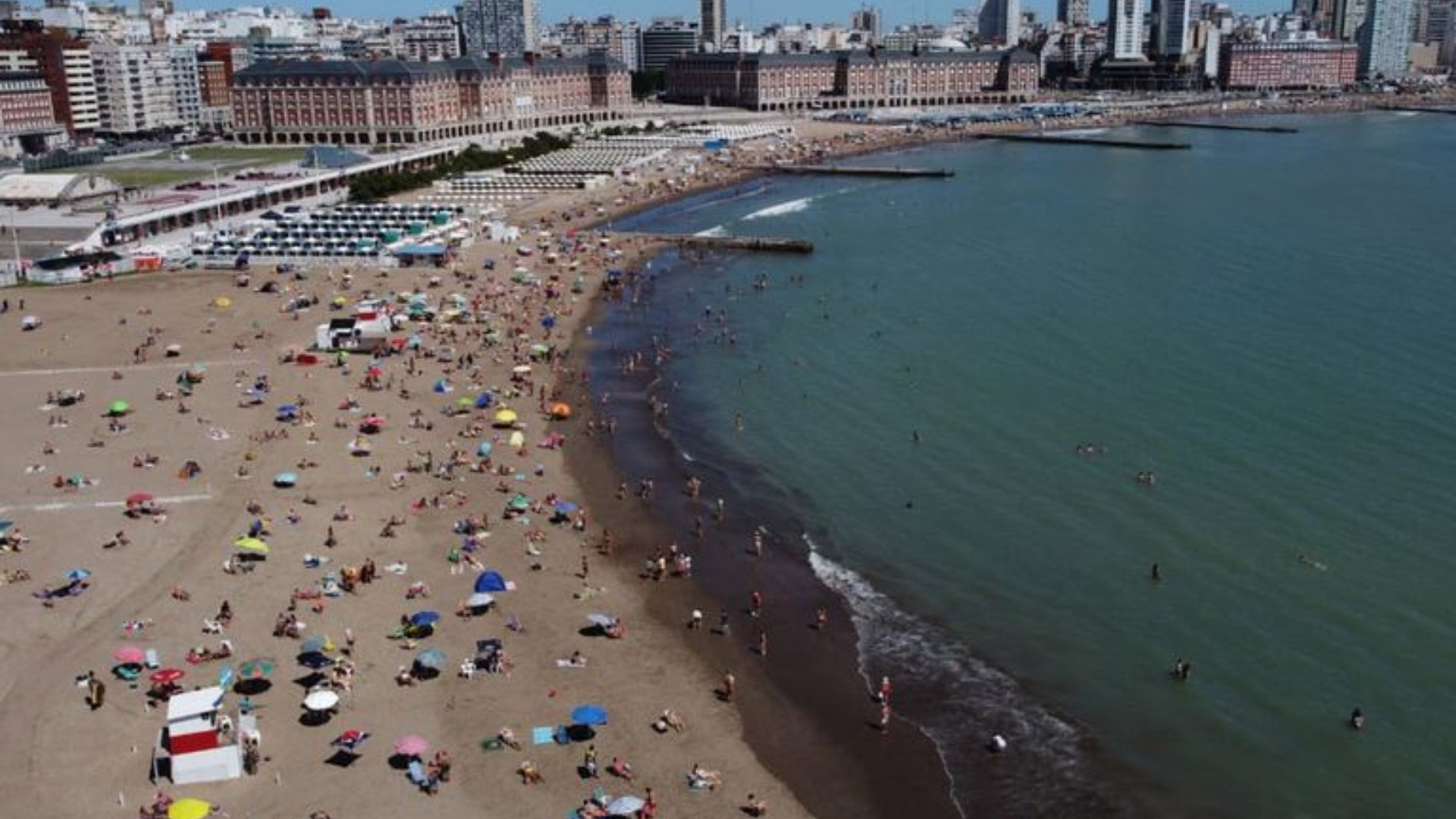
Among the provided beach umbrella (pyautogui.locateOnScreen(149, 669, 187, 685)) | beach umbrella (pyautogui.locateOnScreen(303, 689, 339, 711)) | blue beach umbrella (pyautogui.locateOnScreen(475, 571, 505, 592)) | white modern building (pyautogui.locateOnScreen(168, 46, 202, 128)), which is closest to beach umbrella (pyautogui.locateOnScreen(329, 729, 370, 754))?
beach umbrella (pyautogui.locateOnScreen(303, 689, 339, 711))

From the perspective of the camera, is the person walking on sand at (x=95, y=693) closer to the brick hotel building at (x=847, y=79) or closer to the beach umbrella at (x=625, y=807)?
the beach umbrella at (x=625, y=807)

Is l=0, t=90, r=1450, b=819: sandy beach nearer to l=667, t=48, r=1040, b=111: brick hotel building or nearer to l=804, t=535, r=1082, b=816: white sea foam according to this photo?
l=804, t=535, r=1082, b=816: white sea foam

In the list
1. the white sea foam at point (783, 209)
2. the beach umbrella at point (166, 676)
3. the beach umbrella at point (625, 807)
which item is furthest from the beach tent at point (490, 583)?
the white sea foam at point (783, 209)

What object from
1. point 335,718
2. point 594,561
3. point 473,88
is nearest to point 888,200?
point 473,88

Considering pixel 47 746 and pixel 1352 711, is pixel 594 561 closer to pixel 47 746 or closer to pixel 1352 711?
pixel 47 746

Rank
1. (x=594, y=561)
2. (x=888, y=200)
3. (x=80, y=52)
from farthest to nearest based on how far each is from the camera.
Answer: (x=80, y=52), (x=888, y=200), (x=594, y=561)
